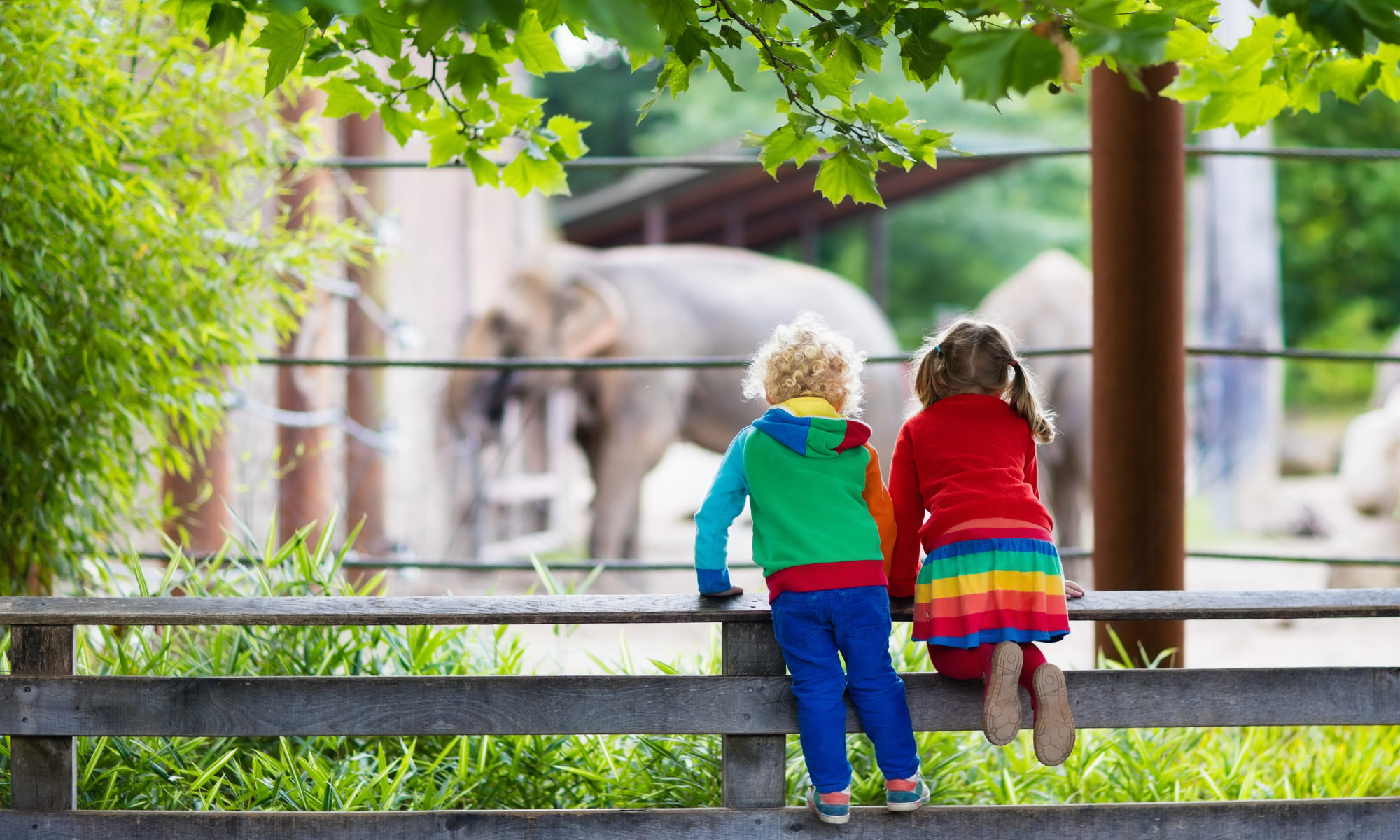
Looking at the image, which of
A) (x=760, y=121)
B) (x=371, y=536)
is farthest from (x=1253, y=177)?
(x=371, y=536)

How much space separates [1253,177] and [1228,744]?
419 inches

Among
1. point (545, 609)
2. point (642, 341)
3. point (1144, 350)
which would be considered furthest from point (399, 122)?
point (642, 341)

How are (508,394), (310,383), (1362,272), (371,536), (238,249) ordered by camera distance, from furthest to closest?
1. (1362,272)
2. (508,394)
3. (371,536)
4. (310,383)
5. (238,249)

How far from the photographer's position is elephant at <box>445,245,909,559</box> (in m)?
6.91

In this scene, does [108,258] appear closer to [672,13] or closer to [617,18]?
[672,13]

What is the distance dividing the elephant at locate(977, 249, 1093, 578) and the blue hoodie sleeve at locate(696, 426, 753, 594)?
19.3ft

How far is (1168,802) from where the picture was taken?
203 centimetres

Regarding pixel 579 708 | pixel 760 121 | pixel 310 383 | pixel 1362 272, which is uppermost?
pixel 760 121

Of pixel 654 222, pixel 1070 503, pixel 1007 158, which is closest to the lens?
pixel 1007 158

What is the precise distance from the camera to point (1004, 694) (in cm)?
195

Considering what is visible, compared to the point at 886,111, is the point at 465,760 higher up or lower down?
lower down

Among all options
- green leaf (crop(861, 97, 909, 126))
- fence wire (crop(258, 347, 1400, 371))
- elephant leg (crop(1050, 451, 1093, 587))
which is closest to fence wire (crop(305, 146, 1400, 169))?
fence wire (crop(258, 347, 1400, 371))

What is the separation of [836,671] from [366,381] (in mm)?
4232

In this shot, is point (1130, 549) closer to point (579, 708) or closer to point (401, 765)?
point (579, 708)
